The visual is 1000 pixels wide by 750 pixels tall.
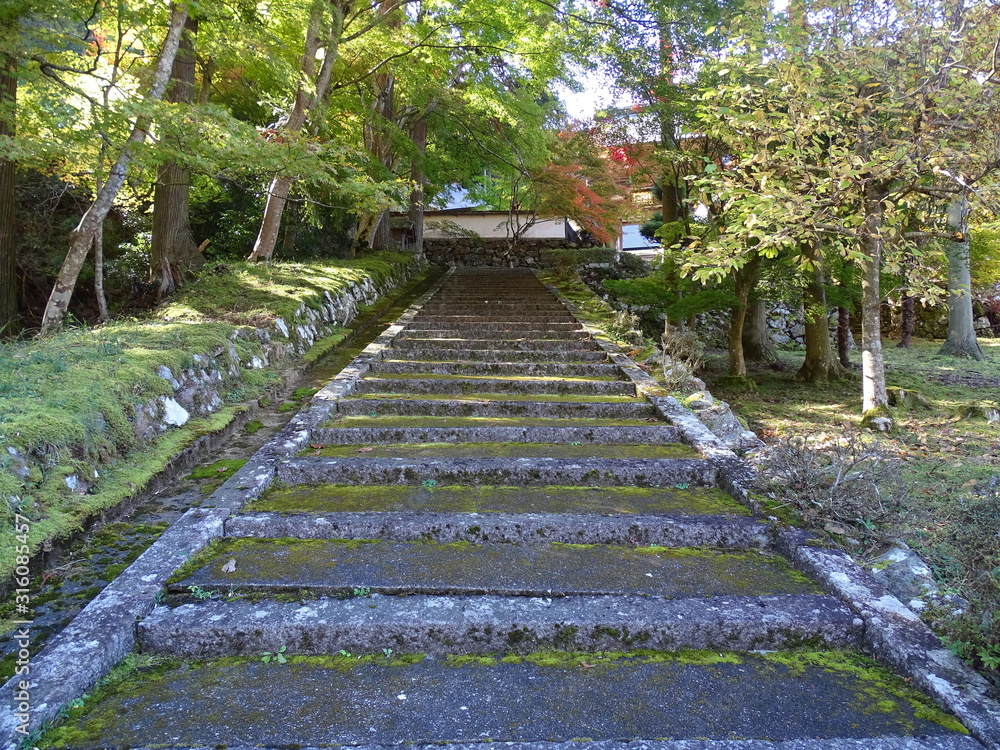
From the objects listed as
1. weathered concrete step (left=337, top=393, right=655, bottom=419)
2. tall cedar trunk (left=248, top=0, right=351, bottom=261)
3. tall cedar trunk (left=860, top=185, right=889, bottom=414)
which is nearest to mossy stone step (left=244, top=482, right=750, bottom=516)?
weathered concrete step (left=337, top=393, right=655, bottom=419)

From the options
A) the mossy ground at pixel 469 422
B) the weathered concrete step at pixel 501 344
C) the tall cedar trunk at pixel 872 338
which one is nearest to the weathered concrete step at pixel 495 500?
the mossy ground at pixel 469 422

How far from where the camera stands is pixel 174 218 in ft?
28.6

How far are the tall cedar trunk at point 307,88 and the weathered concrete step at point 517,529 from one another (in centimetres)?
627

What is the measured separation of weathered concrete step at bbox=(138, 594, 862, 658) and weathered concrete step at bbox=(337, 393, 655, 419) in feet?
8.86

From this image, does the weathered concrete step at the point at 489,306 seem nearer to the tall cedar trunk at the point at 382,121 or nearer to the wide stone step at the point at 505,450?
the tall cedar trunk at the point at 382,121

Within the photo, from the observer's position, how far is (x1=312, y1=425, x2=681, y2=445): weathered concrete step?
14.7 feet

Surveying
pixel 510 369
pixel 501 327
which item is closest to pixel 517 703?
pixel 510 369

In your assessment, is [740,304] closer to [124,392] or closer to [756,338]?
[756,338]

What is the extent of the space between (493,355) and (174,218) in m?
5.38

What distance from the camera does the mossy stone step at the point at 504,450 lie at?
4.10m

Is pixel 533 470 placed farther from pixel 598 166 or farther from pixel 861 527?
pixel 598 166

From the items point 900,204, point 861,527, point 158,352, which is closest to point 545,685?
point 861,527

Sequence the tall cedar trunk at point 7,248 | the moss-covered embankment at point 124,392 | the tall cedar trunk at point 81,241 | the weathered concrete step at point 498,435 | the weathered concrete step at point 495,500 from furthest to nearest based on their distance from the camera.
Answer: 1. the tall cedar trunk at point 7,248
2. the tall cedar trunk at point 81,241
3. the weathered concrete step at point 498,435
4. the weathered concrete step at point 495,500
5. the moss-covered embankment at point 124,392

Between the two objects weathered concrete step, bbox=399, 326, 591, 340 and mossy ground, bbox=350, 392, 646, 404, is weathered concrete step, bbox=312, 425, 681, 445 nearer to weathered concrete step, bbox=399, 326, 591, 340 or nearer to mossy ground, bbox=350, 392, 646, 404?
mossy ground, bbox=350, 392, 646, 404
